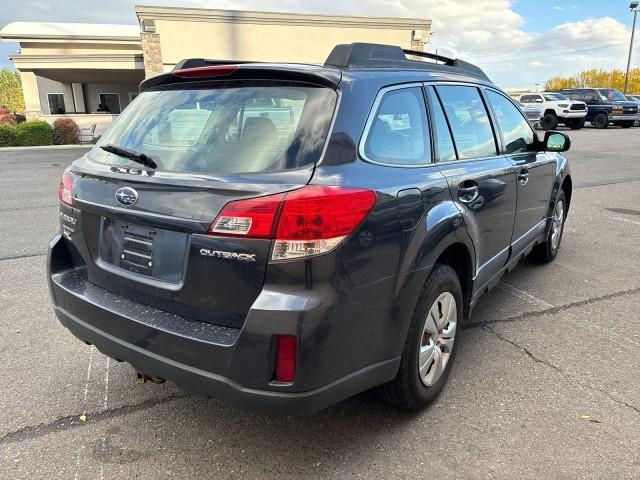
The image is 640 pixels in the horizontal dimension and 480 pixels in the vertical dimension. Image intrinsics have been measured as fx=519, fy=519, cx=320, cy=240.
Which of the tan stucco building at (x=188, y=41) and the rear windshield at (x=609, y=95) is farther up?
the tan stucco building at (x=188, y=41)

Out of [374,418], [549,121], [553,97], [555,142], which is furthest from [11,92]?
[374,418]

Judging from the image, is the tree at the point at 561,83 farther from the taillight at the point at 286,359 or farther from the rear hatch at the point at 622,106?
the taillight at the point at 286,359

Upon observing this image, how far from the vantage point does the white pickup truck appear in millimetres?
26719

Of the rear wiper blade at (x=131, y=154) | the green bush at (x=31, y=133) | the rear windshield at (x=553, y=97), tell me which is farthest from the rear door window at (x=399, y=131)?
the rear windshield at (x=553, y=97)

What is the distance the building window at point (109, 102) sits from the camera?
35125 millimetres

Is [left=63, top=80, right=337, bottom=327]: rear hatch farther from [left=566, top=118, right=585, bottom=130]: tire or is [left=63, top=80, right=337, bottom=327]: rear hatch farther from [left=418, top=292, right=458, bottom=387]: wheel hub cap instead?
[left=566, top=118, right=585, bottom=130]: tire

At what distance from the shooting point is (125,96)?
35.4 m

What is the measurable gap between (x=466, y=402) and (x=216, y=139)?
6.42ft

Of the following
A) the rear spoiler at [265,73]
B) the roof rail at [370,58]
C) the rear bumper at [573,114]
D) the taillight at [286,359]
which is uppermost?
the roof rail at [370,58]

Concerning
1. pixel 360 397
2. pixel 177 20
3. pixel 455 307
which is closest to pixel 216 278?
pixel 360 397

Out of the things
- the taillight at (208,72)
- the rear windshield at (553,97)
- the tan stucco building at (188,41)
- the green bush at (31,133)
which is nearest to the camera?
the taillight at (208,72)

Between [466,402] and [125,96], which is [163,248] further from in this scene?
[125,96]

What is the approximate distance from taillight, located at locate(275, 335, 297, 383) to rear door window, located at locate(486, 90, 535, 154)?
101 inches

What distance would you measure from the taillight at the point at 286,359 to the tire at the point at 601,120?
31.3 m
